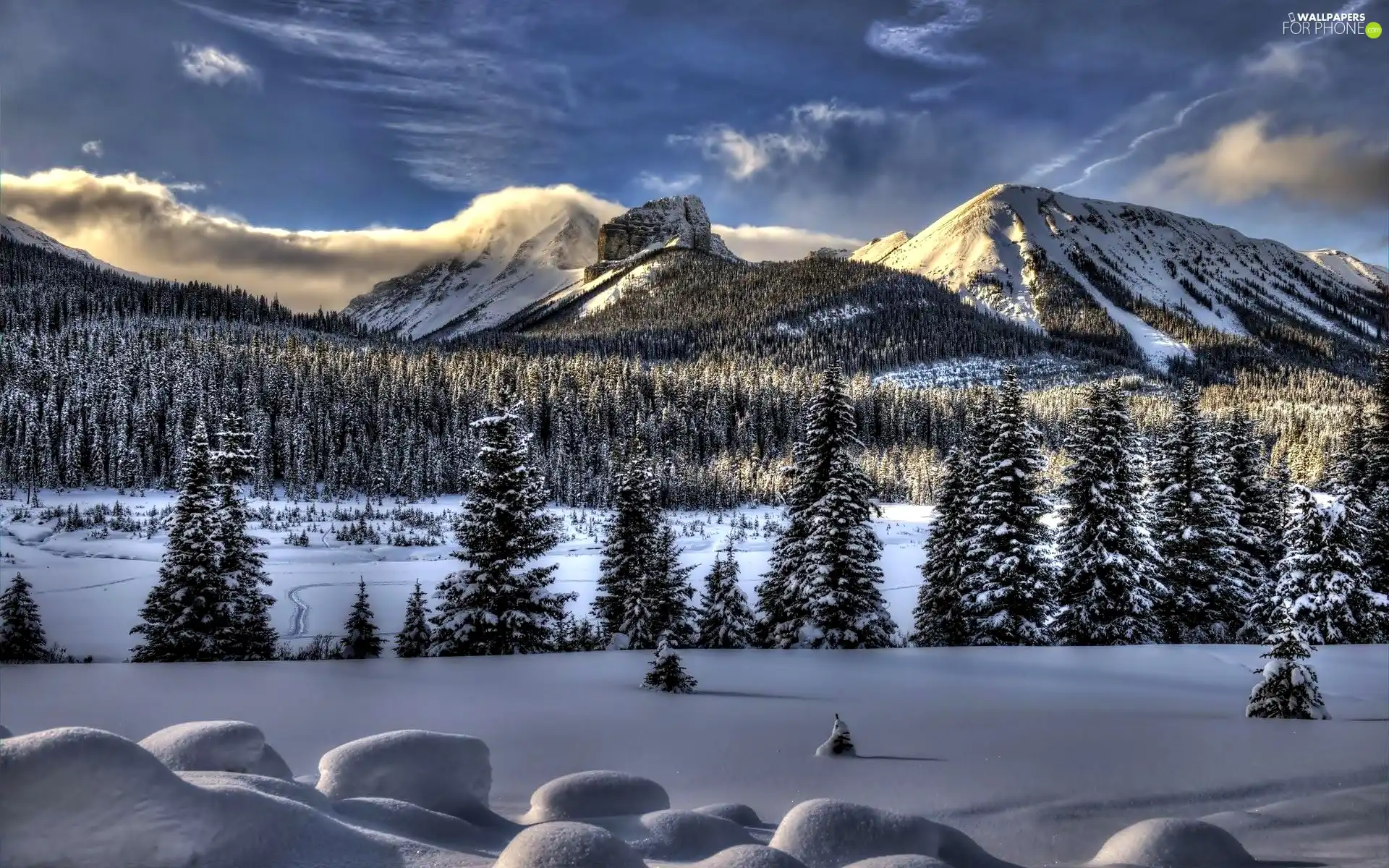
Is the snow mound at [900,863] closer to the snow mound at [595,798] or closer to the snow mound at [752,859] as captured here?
the snow mound at [752,859]

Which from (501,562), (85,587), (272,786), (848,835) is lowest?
(85,587)

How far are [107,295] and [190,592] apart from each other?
107m

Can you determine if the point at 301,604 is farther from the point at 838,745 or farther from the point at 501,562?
the point at 838,745

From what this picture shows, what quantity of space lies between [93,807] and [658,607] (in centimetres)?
1044

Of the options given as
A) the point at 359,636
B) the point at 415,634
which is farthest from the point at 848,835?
the point at 415,634

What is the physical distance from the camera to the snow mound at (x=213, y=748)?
348 cm

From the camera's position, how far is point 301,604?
51.4 ft

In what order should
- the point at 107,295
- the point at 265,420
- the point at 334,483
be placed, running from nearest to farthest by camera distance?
the point at 334,483 → the point at 265,420 → the point at 107,295

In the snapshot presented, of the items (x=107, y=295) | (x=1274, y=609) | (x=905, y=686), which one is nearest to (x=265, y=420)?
(x=905, y=686)

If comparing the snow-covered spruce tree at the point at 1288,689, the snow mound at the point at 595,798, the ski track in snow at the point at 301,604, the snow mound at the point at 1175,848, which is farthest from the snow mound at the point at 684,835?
the ski track in snow at the point at 301,604

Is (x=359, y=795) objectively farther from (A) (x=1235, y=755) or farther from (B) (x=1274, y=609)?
(B) (x=1274, y=609)

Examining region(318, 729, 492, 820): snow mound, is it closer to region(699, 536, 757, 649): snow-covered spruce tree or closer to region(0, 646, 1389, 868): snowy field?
region(0, 646, 1389, 868): snowy field

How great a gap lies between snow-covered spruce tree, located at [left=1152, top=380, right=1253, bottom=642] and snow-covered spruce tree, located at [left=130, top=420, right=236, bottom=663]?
17.0m

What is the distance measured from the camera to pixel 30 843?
244 cm
